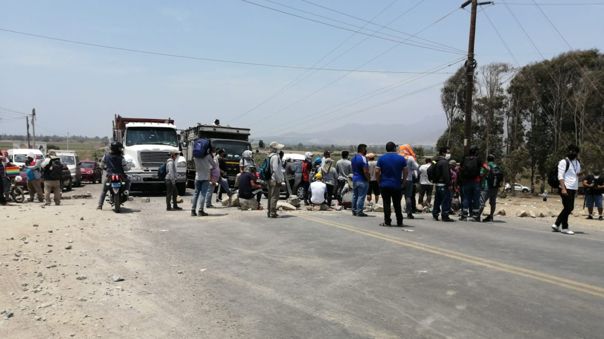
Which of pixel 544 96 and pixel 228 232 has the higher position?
pixel 544 96

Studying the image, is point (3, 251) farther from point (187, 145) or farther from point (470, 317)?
point (187, 145)

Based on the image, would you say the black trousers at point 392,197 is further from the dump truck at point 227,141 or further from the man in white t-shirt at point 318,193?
the dump truck at point 227,141

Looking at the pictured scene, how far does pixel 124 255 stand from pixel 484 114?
2196 inches

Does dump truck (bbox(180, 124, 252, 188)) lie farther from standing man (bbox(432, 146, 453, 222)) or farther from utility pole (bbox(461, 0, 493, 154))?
standing man (bbox(432, 146, 453, 222))

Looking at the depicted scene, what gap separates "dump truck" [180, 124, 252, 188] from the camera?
24531 mm

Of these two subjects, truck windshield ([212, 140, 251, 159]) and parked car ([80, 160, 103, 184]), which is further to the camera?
parked car ([80, 160, 103, 184])

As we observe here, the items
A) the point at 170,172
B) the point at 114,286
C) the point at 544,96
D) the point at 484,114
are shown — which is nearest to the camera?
the point at 114,286

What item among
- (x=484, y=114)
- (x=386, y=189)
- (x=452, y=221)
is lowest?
(x=452, y=221)

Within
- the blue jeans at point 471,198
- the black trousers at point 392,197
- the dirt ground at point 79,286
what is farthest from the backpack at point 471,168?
the dirt ground at point 79,286

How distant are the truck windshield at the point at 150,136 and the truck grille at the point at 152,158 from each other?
1.06 m

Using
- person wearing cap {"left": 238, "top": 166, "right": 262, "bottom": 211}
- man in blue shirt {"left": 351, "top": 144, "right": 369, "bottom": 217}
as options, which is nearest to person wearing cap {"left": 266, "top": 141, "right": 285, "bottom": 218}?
person wearing cap {"left": 238, "top": 166, "right": 262, "bottom": 211}

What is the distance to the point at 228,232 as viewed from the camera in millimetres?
10531

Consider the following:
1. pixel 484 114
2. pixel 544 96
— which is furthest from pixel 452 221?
pixel 484 114

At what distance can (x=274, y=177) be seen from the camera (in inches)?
508
